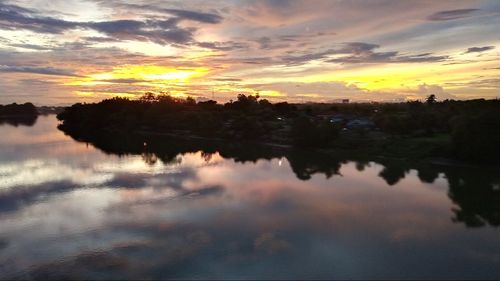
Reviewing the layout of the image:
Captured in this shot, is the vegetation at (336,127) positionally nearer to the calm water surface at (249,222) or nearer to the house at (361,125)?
the house at (361,125)

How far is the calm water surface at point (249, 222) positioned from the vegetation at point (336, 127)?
12.3ft

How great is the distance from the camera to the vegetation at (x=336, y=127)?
39.9 meters

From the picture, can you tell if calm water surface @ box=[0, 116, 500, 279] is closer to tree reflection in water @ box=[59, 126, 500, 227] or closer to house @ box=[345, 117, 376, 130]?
tree reflection in water @ box=[59, 126, 500, 227]

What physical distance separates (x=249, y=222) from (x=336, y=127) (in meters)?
34.4

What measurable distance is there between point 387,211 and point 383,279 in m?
10.5

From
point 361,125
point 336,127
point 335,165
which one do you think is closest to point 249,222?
point 335,165

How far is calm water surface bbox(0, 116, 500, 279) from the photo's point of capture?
55.1 feet

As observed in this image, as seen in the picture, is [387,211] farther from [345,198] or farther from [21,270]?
[21,270]

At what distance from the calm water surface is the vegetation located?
12.3 ft

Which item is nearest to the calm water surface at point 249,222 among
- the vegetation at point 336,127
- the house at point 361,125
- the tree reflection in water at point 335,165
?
the tree reflection in water at point 335,165

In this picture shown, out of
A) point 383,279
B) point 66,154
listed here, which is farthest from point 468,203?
point 66,154

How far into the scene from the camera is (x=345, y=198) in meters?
29.1

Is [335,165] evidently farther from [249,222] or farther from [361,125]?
[249,222]

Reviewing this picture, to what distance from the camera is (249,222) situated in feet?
75.5
